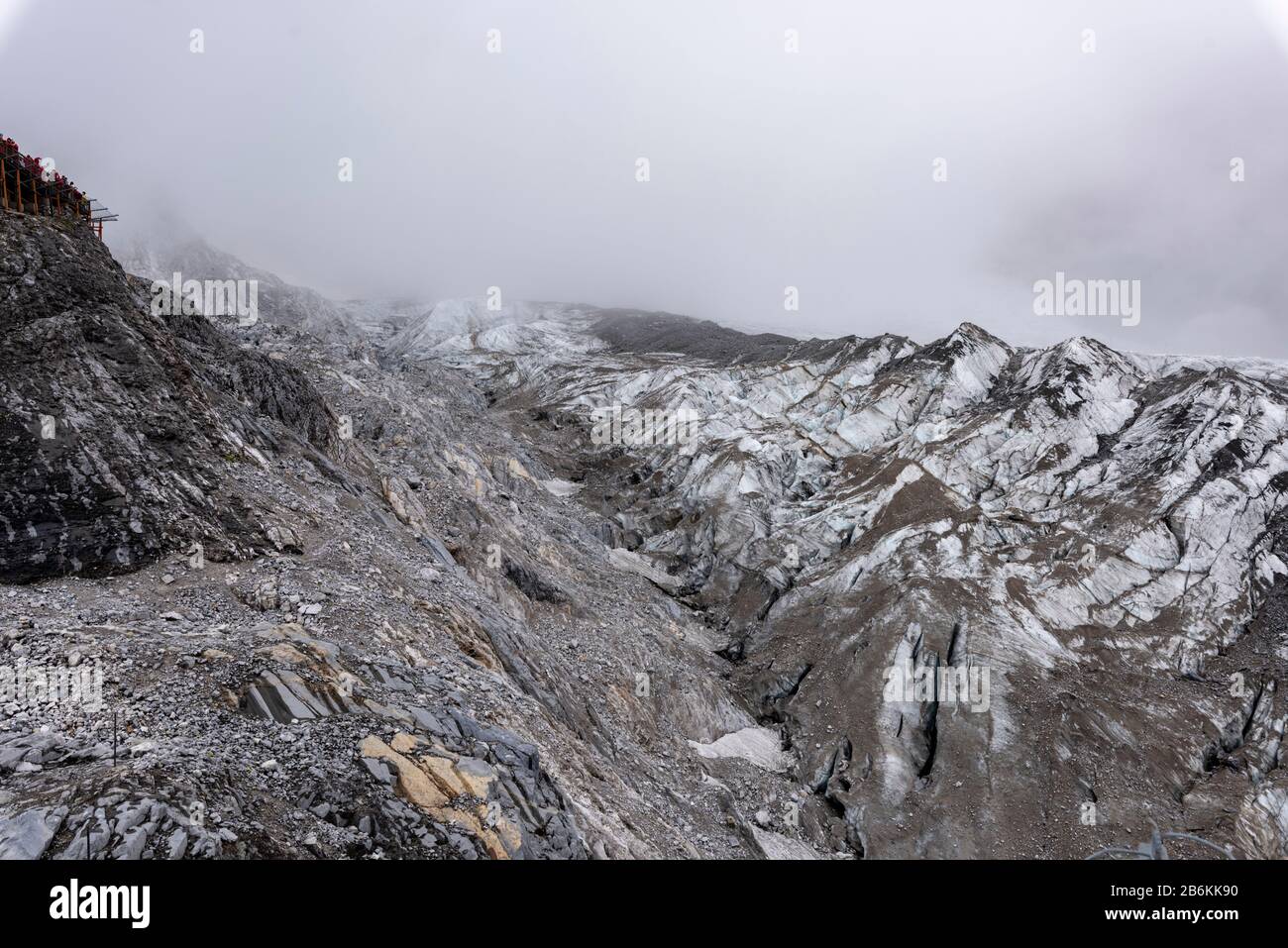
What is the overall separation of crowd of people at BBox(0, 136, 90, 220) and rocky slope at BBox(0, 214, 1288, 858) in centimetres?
182

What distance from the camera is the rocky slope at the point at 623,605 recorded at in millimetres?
10859

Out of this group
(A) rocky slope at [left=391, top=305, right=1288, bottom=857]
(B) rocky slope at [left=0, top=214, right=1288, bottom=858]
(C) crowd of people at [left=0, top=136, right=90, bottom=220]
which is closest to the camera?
(B) rocky slope at [left=0, top=214, right=1288, bottom=858]

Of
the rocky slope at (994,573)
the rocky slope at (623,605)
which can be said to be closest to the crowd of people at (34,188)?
the rocky slope at (623,605)

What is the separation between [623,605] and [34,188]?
3301 centimetres

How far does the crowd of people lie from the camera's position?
67.7ft

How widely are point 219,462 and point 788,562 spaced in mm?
41042

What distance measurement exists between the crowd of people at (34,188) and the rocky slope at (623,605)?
5.98ft

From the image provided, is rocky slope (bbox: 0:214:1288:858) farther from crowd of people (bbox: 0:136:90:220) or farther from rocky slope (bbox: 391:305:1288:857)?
crowd of people (bbox: 0:136:90:220)

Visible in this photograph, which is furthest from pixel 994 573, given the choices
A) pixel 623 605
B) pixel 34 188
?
pixel 34 188

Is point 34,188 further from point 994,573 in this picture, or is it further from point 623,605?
point 994,573

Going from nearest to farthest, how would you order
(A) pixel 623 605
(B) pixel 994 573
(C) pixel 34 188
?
(C) pixel 34 188, (A) pixel 623 605, (B) pixel 994 573

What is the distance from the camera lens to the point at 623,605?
4034 centimetres

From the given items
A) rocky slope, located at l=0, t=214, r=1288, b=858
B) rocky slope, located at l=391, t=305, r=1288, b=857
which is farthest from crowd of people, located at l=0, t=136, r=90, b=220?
rocky slope, located at l=391, t=305, r=1288, b=857
